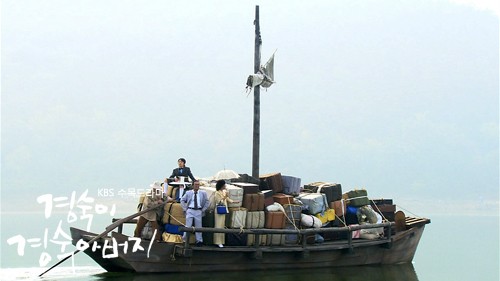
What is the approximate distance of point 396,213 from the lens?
22641 mm

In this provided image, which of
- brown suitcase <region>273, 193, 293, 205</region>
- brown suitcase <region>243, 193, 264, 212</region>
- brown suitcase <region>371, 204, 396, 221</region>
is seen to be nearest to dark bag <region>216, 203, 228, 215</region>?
brown suitcase <region>243, 193, 264, 212</region>

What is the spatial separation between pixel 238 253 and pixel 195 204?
1.98 m

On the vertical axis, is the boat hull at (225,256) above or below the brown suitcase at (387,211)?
below

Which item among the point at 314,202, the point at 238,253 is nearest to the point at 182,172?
the point at 238,253

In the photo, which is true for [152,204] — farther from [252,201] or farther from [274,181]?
[274,181]

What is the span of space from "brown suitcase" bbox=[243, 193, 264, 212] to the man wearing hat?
6.56ft

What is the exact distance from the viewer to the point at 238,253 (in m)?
17.9

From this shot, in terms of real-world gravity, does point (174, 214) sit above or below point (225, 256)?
above

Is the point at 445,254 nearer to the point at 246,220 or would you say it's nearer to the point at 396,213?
the point at 396,213

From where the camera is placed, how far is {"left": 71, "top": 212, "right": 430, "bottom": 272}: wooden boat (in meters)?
16.8

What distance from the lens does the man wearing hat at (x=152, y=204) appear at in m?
17.3

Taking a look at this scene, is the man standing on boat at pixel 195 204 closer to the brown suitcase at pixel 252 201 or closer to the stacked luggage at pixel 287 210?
the stacked luggage at pixel 287 210

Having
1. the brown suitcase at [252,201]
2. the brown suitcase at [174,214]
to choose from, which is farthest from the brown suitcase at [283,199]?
the brown suitcase at [174,214]

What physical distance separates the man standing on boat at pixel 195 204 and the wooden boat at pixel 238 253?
0.99 ft
